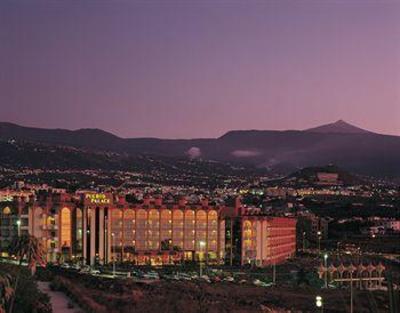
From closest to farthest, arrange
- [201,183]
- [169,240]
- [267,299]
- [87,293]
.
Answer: [87,293] < [267,299] < [169,240] < [201,183]

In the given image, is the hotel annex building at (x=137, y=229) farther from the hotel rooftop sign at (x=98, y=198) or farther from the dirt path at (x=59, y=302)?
the dirt path at (x=59, y=302)

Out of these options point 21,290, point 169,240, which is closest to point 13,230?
point 169,240

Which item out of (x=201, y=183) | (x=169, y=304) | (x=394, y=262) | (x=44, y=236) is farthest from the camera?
(x=201, y=183)

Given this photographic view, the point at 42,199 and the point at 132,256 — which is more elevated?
the point at 42,199

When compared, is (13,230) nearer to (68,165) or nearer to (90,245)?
(90,245)

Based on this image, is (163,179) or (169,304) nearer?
(169,304)

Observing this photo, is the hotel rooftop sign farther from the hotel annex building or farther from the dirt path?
the dirt path

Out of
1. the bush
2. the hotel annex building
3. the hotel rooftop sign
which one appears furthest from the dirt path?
the hotel rooftop sign

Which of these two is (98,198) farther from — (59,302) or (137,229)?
(59,302)
